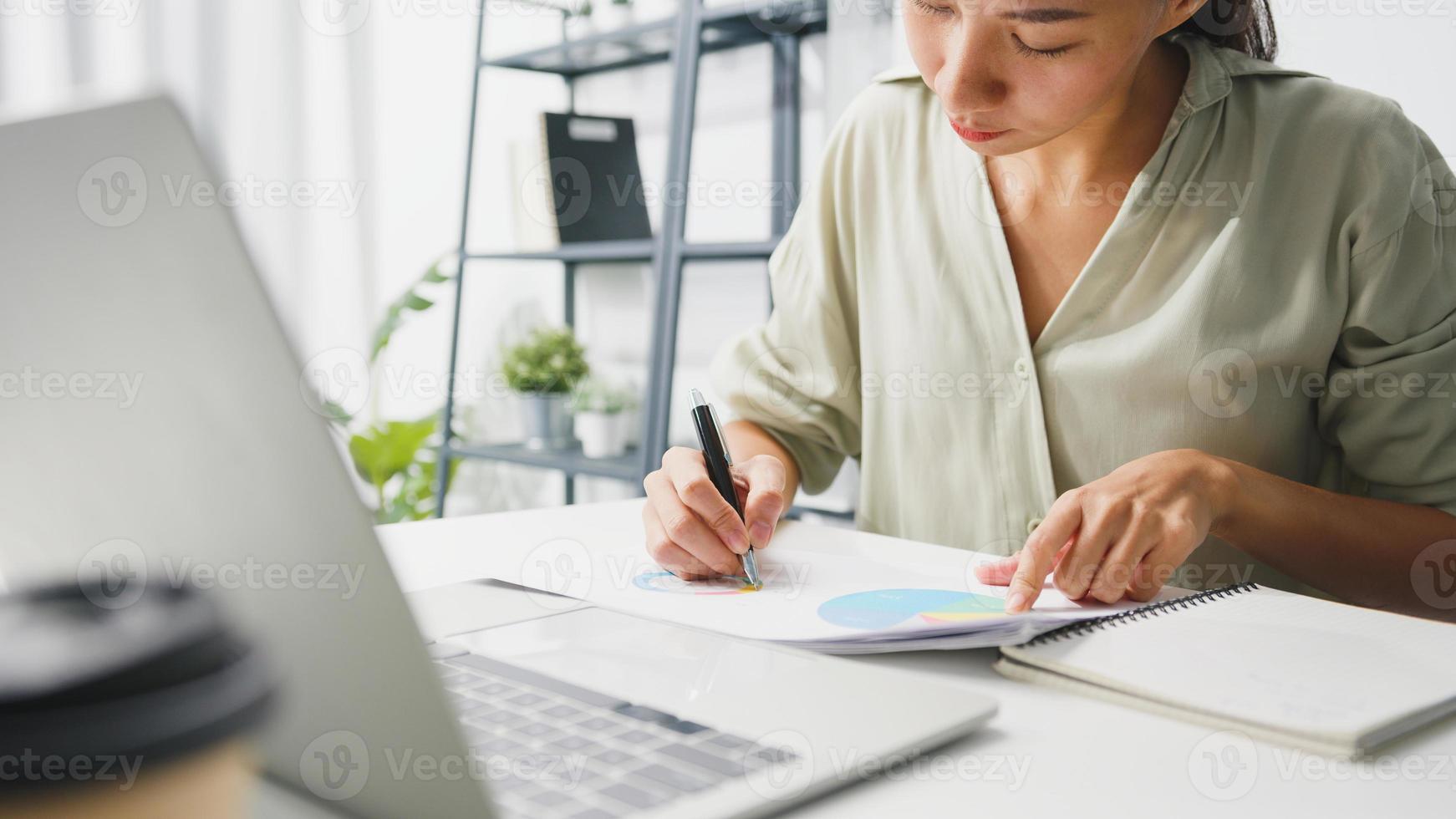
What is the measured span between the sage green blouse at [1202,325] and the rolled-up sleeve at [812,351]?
0.01m

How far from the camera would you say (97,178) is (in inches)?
11.6

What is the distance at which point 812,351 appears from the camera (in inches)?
51.0

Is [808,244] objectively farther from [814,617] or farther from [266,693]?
[266,693]

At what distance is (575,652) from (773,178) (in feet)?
6.44

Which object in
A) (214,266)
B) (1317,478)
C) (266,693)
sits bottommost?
(1317,478)

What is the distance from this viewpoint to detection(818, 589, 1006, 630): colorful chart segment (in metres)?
0.68

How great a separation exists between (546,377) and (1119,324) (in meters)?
1.82

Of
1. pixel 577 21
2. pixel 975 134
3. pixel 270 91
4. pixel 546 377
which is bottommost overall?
pixel 546 377

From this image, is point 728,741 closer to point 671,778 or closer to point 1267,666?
point 671,778

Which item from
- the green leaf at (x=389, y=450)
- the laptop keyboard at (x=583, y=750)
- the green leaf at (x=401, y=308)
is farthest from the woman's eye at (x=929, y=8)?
the green leaf at (x=389, y=450)

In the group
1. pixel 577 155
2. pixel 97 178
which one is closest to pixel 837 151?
pixel 97 178

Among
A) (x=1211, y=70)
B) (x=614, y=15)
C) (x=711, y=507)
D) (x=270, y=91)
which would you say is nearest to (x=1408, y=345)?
(x=1211, y=70)

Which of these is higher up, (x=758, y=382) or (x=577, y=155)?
(x=577, y=155)

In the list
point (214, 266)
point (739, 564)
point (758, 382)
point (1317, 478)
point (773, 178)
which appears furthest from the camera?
point (773, 178)
